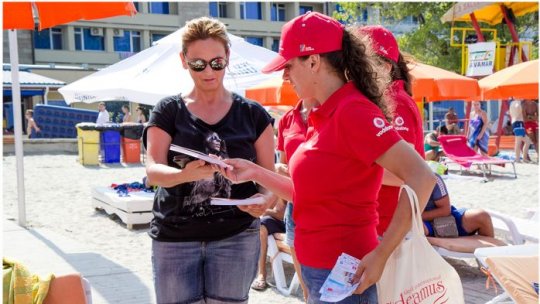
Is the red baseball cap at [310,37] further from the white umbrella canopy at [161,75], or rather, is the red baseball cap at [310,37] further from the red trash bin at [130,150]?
the red trash bin at [130,150]

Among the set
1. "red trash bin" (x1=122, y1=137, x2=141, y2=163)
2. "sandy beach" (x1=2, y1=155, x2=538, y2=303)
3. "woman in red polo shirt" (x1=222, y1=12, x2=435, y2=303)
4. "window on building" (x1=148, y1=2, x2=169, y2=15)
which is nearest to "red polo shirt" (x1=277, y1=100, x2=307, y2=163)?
"woman in red polo shirt" (x1=222, y1=12, x2=435, y2=303)

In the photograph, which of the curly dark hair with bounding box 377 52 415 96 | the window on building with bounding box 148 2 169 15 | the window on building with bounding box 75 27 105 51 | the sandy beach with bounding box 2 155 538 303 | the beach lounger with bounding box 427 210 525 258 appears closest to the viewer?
the curly dark hair with bounding box 377 52 415 96

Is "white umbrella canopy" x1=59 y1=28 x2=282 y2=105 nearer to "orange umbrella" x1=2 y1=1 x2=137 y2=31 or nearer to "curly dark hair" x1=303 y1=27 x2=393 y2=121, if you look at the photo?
"orange umbrella" x1=2 y1=1 x2=137 y2=31

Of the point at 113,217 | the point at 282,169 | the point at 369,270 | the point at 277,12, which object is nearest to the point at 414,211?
A: the point at 369,270

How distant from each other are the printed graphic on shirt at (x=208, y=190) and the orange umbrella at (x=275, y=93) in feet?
19.2

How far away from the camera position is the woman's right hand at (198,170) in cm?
225

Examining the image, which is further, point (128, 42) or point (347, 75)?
point (128, 42)

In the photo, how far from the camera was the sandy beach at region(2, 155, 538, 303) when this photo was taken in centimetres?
594

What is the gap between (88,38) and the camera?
136 feet

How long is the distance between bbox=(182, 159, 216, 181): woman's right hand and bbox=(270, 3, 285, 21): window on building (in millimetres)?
45861

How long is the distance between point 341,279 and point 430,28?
27924 millimetres

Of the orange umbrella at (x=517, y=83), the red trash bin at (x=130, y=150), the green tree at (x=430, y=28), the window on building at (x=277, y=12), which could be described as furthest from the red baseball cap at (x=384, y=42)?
the window on building at (x=277, y=12)

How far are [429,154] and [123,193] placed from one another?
553cm

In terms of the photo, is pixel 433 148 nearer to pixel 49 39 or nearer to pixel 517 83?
pixel 517 83
